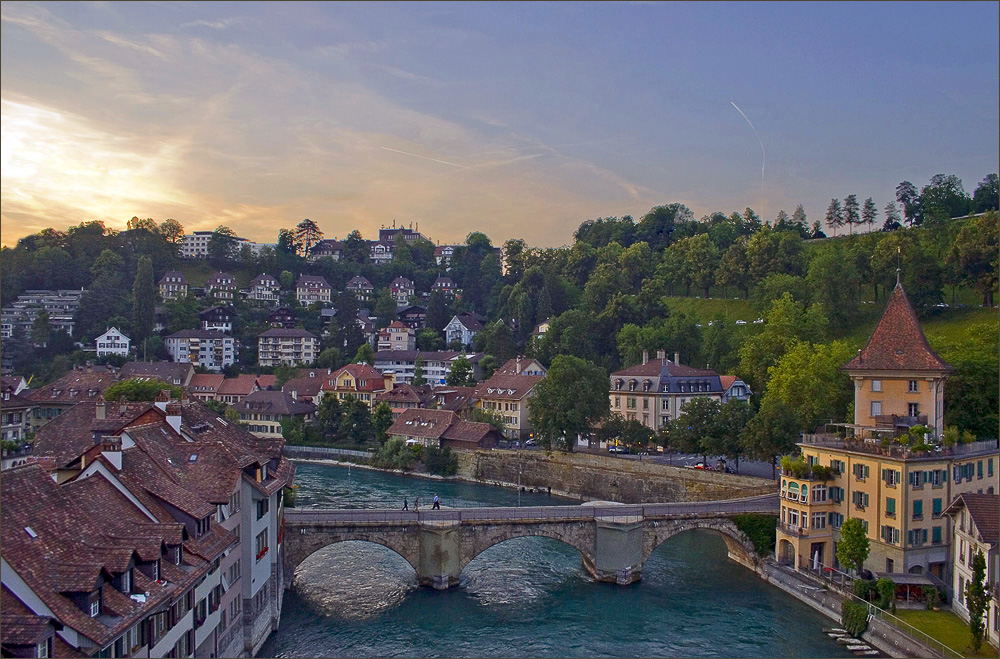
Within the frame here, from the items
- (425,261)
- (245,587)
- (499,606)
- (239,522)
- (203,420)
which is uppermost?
(425,261)

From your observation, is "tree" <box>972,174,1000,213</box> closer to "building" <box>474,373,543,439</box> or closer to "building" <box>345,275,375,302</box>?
"building" <box>474,373,543,439</box>

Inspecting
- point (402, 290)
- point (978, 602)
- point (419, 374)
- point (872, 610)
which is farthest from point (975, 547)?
point (402, 290)

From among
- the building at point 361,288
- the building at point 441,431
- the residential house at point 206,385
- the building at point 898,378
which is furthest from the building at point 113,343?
the building at point 898,378

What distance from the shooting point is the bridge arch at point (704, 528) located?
44.1 metres

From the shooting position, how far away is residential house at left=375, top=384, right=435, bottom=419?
96.2 m

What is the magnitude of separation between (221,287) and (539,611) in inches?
4773

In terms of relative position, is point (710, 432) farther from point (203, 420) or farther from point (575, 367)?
point (203, 420)

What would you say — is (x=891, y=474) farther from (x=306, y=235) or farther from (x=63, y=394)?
(x=306, y=235)

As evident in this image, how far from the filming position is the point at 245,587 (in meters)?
30.2

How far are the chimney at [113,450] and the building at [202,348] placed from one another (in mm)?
102884

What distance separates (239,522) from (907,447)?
94.9ft

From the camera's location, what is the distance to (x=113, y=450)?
24.9 metres

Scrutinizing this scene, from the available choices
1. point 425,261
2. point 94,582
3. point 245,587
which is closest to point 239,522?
point 245,587

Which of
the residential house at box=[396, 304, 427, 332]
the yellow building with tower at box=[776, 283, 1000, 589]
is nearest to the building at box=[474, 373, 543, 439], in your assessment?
the yellow building with tower at box=[776, 283, 1000, 589]
